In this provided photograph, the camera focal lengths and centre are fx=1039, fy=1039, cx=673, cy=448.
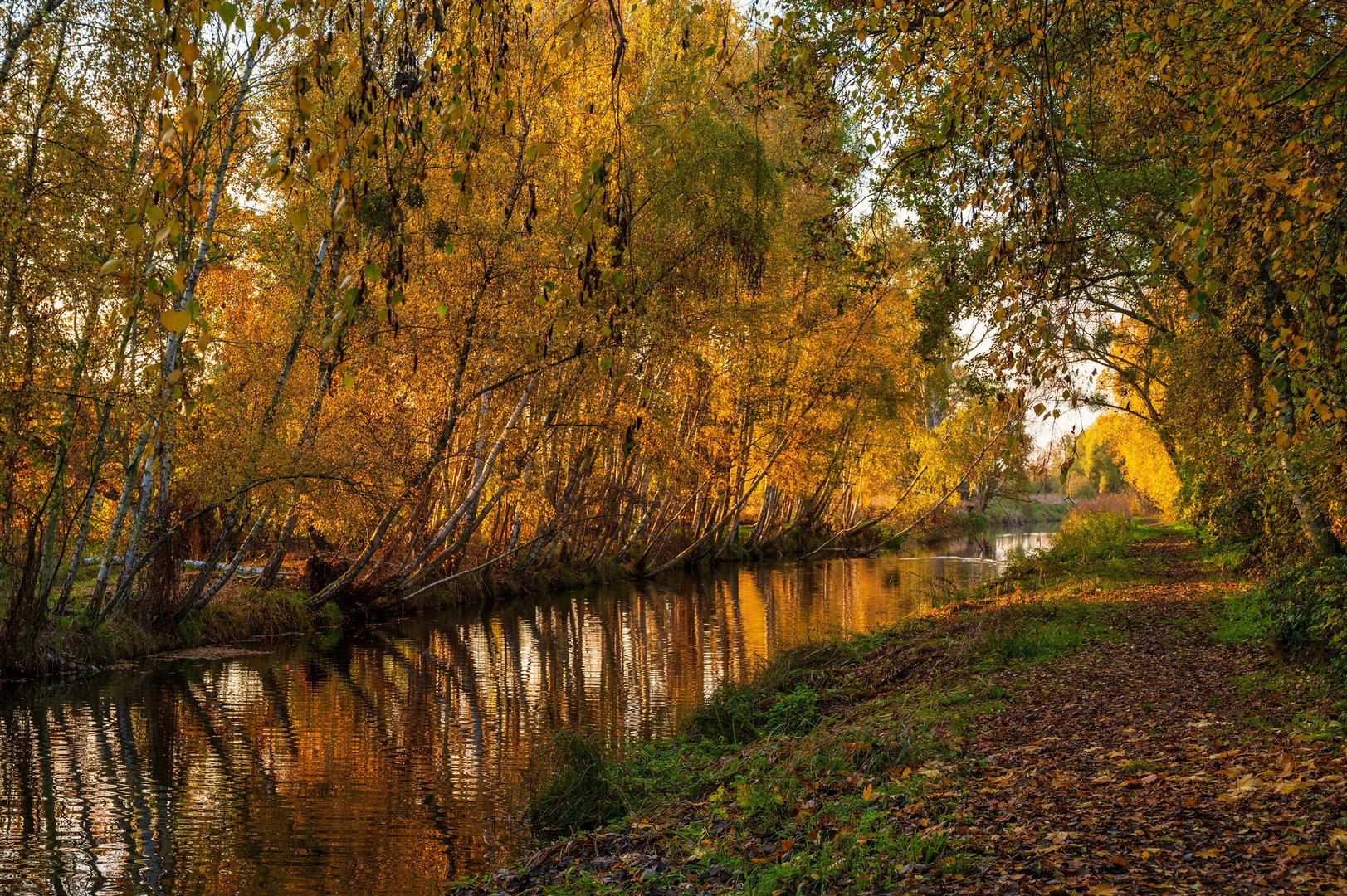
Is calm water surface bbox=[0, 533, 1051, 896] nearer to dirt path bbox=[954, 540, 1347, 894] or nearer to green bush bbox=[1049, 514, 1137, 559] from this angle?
dirt path bbox=[954, 540, 1347, 894]

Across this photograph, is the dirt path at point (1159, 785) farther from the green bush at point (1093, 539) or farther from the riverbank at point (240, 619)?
the green bush at point (1093, 539)

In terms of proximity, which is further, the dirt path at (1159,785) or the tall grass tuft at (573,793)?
the tall grass tuft at (573,793)

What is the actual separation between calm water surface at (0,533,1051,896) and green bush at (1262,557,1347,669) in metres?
6.58

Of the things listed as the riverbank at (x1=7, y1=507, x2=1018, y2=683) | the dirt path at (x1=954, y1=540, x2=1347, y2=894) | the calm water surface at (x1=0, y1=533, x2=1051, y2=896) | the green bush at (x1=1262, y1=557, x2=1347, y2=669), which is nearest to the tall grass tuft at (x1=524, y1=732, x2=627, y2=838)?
the calm water surface at (x1=0, y1=533, x2=1051, y2=896)

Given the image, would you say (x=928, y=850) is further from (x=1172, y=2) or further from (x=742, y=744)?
(x=1172, y=2)

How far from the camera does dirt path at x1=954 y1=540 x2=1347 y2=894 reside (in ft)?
16.2

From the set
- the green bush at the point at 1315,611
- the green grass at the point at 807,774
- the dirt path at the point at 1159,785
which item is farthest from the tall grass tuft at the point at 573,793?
the green bush at the point at 1315,611

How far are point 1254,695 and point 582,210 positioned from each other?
8109 mm

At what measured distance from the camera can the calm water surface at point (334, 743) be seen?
7.86m

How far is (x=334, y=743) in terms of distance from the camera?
37.9ft

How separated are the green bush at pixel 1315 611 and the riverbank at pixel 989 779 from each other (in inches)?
11.9

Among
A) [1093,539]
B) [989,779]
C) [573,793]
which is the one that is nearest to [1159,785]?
[989,779]

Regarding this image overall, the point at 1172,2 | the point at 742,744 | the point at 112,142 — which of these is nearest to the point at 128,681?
the point at 112,142

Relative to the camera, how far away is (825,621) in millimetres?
20391
